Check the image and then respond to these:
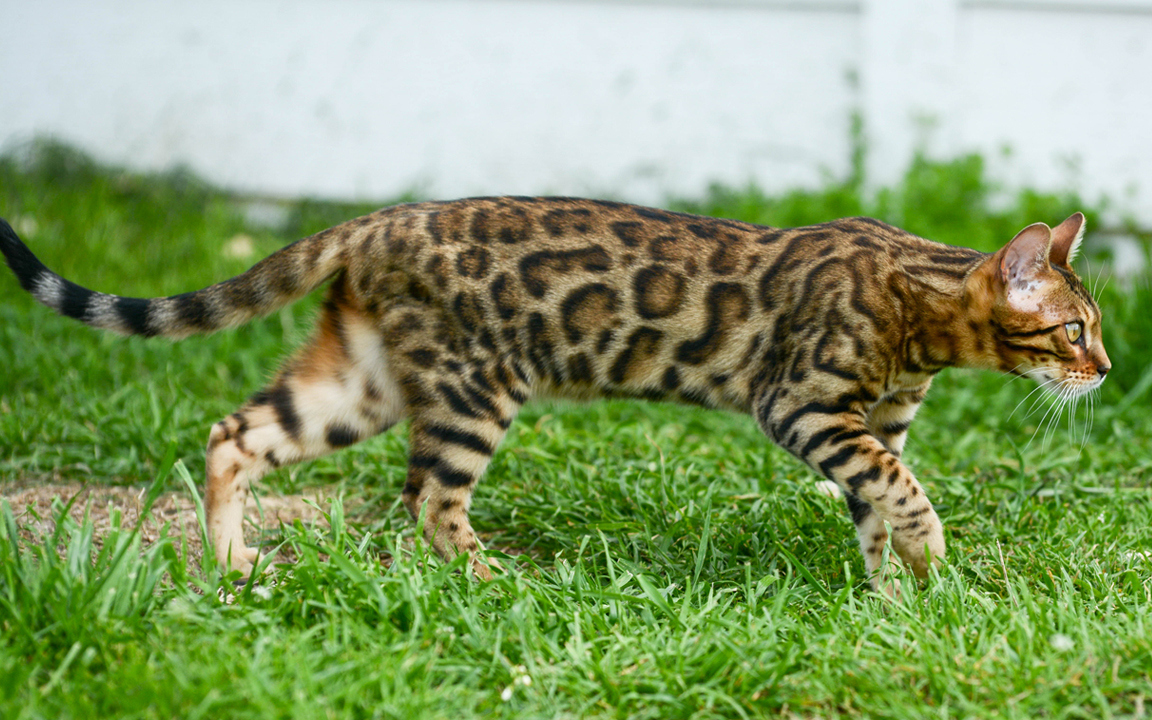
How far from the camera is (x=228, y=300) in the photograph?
3471 mm

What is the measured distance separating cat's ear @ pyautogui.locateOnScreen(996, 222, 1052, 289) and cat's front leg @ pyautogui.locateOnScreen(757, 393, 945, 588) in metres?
0.66

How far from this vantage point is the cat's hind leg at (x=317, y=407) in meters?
3.42

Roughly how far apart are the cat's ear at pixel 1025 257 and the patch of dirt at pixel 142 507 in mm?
2472

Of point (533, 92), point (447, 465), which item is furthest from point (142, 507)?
point (533, 92)

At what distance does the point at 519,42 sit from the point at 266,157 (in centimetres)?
210

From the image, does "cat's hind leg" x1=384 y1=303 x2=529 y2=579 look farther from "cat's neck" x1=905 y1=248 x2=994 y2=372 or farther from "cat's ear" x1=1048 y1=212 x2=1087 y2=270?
"cat's ear" x1=1048 y1=212 x2=1087 y2=270

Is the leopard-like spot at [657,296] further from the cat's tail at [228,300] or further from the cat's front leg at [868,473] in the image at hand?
the cat's tail at [228,300]

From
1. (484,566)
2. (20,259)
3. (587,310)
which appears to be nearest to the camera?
(20,259)

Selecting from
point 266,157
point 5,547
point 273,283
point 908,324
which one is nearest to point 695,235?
point 908,324

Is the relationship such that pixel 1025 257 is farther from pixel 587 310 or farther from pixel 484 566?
pixel 484 566

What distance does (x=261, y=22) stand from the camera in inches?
288

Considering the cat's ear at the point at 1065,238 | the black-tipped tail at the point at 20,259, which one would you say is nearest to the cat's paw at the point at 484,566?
the black-tipped tail at the point at 20,259

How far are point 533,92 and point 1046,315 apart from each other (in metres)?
4.80

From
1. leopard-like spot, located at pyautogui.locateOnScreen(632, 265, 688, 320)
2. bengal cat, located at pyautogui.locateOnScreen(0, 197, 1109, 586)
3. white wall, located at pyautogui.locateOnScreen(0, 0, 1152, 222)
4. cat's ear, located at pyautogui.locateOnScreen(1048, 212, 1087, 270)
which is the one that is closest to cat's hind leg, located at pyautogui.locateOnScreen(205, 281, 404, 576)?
bengal cat, located at pyautogui.locateOnScreen(0, 197, 1109, 586)
